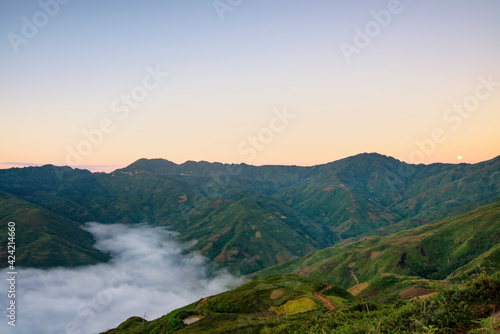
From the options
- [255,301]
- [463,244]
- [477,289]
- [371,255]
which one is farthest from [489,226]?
[477,289]

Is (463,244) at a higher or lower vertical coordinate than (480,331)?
lower

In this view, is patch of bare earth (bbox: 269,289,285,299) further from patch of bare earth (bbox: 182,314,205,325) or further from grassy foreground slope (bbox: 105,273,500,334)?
Answer: patch of bare earth (bbox: 182,314,205,325)

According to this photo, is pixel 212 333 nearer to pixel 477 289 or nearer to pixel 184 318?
pixel 184 318

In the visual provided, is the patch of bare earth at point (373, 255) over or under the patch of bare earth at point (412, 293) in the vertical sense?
under

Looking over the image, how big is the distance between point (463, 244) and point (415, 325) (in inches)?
7571

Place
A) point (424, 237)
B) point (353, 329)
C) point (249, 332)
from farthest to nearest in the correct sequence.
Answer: point (424, 237), point (249, 332), point (353, 329)

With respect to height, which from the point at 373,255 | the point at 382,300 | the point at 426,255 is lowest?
the point at 426,255

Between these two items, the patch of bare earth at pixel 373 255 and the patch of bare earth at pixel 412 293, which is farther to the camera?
the patch of bare earth at pixel 373 255

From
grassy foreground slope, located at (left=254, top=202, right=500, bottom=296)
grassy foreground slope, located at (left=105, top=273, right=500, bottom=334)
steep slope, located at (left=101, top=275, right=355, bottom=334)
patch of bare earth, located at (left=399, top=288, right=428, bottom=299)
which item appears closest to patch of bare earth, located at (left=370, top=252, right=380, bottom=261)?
grassy foreground slope, located at (left=254, top=202, right=500, bottom=296)

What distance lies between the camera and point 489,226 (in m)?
166

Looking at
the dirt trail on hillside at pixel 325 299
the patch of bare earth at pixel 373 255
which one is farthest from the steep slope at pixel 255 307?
the patch of bare earth at pixel 373 255

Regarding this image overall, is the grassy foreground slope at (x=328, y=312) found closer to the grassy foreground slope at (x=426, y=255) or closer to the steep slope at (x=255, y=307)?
the steep slope at (x=255, y=307)

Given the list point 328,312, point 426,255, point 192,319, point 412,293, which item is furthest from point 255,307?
point 426,255

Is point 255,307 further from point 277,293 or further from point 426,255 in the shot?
point 426,255
